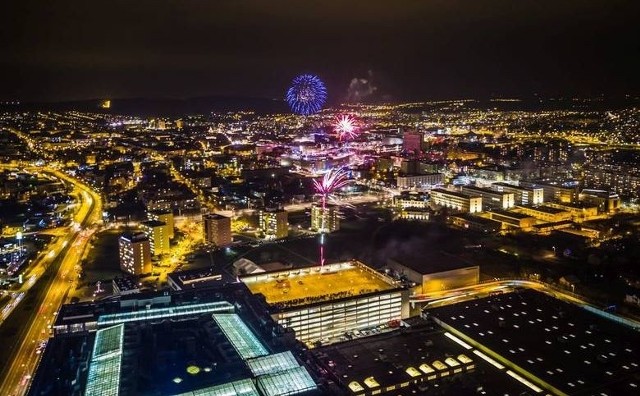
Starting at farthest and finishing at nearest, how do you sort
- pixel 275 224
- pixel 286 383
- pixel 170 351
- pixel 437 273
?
1. pixel 275 224
2. pixel 437 273
3. pixel 170 351
4. pixel 286 383

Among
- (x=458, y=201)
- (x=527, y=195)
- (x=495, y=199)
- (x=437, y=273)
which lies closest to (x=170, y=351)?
(x=437, y=273)

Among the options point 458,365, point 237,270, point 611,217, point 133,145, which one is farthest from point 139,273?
point 133,145

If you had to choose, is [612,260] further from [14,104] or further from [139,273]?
[14,104]

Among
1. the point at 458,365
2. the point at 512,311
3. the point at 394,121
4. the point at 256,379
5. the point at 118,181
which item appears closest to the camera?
the point at 256,379

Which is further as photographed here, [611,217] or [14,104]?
[14,104]

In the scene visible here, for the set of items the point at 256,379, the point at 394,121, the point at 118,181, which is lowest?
the point at 256,379

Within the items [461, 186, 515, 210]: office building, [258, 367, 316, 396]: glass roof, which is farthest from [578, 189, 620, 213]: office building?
[258, 367, 316, 396]: glass roof

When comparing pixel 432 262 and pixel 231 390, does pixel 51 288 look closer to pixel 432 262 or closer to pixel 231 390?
pixel 231 390

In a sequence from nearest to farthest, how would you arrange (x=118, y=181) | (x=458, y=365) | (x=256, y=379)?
(x=256, y=379) → (x=458, y=365) → (x=118, y=181)
